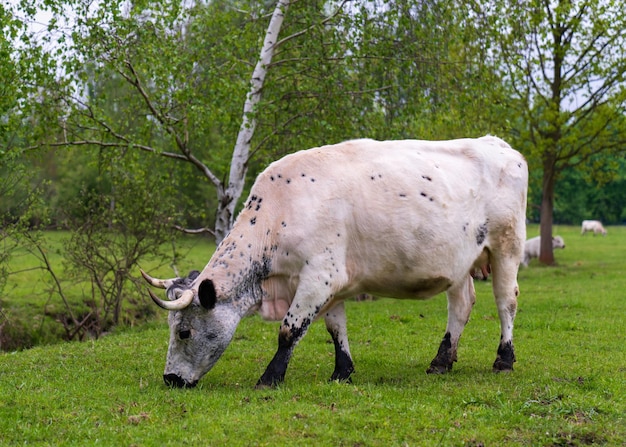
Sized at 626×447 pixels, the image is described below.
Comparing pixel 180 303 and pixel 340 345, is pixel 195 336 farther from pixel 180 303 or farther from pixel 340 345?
pixel 340 345

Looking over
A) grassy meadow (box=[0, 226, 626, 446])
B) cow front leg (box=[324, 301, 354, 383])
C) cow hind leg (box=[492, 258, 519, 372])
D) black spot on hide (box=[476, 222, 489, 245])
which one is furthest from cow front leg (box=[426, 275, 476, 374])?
cow front leg (box=[324, 301, 354, 383])

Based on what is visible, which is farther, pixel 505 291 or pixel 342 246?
pixel 505 291

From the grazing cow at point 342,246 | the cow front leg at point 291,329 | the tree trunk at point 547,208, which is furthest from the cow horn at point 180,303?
the tree trunk at point 547,208

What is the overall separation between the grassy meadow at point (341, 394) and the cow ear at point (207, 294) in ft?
3.00

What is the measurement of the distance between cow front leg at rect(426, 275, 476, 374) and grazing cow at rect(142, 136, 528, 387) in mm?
28

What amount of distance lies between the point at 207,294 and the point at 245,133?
26.9 feet

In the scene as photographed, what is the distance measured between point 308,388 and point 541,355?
171 inches

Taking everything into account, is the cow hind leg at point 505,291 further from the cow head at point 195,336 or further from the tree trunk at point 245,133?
the tree trunk at point 245,133

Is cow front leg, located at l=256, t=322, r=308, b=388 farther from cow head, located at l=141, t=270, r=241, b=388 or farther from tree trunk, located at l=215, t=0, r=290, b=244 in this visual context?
tree trunk, located at l=215, t=0, r=290, b=244

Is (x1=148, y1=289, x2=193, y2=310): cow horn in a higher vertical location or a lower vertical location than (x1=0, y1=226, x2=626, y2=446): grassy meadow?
higher

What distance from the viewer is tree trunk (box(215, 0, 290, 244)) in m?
16.2

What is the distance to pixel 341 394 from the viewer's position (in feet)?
26.3

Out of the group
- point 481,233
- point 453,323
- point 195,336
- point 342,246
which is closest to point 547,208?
point 453,323

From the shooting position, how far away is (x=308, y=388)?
836 centimetres
